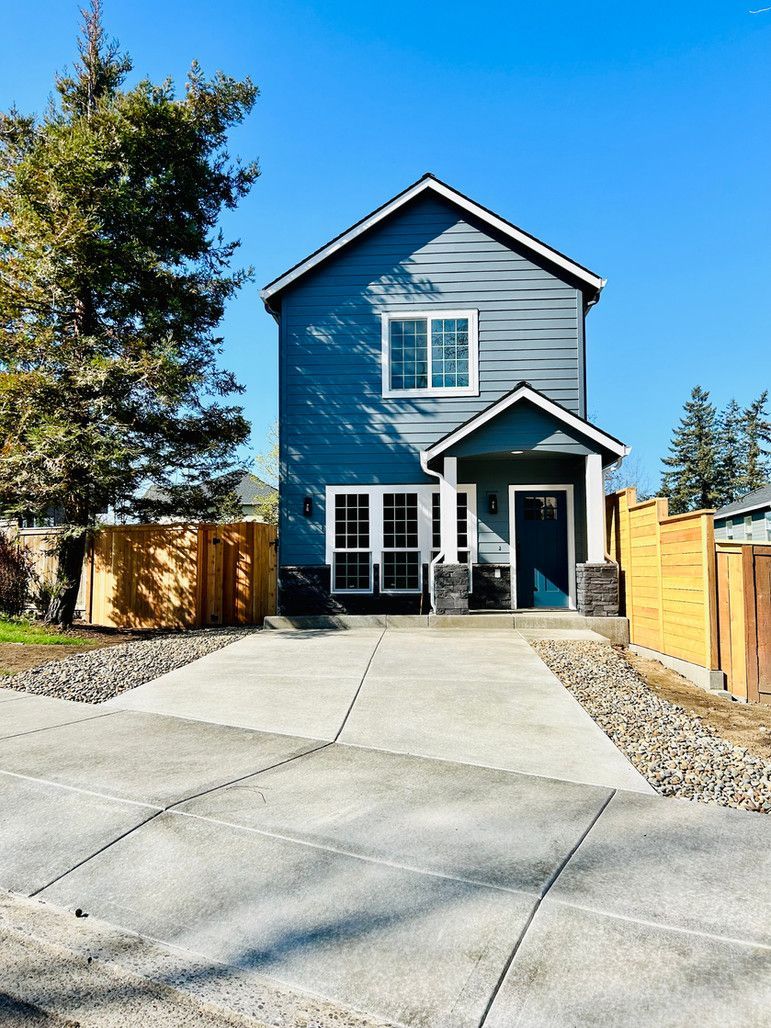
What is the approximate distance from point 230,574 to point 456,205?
8883 mm

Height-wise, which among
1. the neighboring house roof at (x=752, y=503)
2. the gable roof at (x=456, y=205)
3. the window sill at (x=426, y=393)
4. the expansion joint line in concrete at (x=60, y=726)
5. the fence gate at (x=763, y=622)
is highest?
the gable roof at (x=456, y=205)

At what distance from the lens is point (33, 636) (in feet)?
34.4

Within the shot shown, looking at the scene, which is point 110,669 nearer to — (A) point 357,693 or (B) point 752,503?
(A) point 357,693

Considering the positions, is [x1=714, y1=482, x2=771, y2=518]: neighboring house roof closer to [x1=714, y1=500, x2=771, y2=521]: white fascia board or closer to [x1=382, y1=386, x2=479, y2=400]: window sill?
[x1=714, y1=500, x2=771, y2=521]: white fascia board

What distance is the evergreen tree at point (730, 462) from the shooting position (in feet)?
143

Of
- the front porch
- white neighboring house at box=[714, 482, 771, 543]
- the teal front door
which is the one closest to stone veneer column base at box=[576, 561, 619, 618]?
the front porch

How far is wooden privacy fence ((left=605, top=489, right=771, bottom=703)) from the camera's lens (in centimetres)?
693

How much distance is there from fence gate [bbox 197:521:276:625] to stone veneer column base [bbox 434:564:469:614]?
4.23 m

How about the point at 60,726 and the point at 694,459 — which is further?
the point at 694,459

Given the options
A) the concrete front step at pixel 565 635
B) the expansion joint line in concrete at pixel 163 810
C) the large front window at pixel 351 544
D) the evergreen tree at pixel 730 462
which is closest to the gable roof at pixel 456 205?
the large front window at pixel 351 544

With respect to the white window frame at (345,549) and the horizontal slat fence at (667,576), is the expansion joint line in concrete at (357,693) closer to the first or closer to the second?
the white window frame at (345,549)

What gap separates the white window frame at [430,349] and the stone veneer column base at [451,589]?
3661mm

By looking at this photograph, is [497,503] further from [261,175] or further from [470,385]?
[261,175]

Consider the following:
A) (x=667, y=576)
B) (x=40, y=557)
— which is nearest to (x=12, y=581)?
(x=40, y=557)
